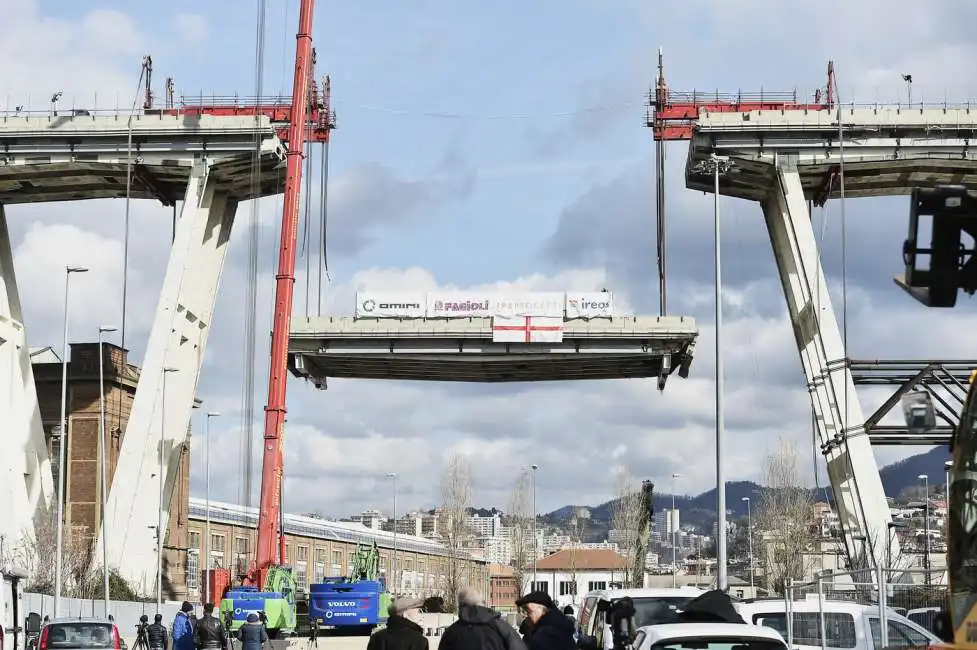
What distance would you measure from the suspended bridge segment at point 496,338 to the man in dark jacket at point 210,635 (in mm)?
33901

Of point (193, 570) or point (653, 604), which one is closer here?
point (653, 604)

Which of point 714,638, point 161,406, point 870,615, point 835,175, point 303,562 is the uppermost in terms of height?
point 835,175

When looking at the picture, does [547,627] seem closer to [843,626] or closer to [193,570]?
[843,626]

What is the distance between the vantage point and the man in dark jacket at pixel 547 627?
12047mm

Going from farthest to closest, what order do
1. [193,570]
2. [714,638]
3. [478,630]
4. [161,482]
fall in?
1. [193,570]
2. [161,482]
3. [714,638]
4. [478,630]

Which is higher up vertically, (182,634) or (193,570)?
(193,570)

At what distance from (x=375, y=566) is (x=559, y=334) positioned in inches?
527

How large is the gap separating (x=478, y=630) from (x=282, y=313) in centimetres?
4643

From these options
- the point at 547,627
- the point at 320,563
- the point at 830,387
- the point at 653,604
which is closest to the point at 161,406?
the point at 830,387

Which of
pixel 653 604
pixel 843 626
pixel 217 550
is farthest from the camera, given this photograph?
pixel 217 550

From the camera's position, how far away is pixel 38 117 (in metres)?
57.9

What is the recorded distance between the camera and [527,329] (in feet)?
201

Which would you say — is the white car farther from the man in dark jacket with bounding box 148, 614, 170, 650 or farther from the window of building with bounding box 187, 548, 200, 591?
the window of building with bounding box 187, 548, 200, 591

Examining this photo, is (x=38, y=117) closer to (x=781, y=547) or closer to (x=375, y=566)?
(x=375, y=566)
